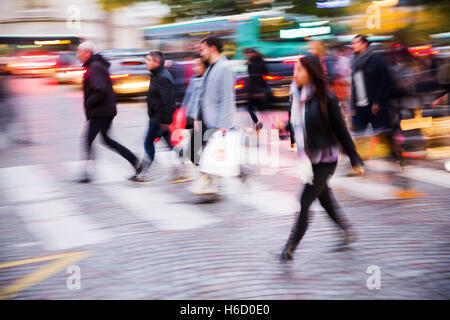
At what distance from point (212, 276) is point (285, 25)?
550 inches

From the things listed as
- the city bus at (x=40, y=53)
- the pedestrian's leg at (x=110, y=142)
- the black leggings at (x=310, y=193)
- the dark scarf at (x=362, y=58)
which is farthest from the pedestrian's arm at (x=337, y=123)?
the city bus at (x=40, y=53)

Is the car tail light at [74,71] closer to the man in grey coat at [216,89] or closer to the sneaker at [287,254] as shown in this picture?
the man in grey coat at [216,89]

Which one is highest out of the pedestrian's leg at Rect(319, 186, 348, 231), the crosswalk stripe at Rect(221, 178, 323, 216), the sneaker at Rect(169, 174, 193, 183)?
the pedestrian's leg at Rect(319, 186, 348, 231)

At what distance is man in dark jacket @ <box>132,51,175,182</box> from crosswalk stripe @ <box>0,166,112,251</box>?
130 centimetres

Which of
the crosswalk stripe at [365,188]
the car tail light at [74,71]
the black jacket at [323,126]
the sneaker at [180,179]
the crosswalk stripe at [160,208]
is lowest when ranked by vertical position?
the crosswalk stripe at [365,188]

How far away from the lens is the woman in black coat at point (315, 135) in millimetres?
4590

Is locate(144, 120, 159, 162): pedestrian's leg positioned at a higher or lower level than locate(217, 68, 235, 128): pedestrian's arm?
lower

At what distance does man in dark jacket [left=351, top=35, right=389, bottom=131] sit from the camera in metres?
7.60

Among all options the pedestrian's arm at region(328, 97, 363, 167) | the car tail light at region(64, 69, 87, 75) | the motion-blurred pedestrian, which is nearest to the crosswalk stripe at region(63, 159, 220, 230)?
the motion-blurred pedestrian

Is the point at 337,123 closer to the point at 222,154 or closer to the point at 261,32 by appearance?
the point at 222,154

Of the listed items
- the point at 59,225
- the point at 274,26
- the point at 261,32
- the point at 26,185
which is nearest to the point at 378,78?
the point at 59,225

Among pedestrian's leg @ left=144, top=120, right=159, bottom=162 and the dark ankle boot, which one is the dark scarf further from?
the dark ankle boot

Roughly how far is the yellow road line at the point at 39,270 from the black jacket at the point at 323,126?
2.14 m

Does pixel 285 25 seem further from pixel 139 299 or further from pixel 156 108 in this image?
pixel 139 299
